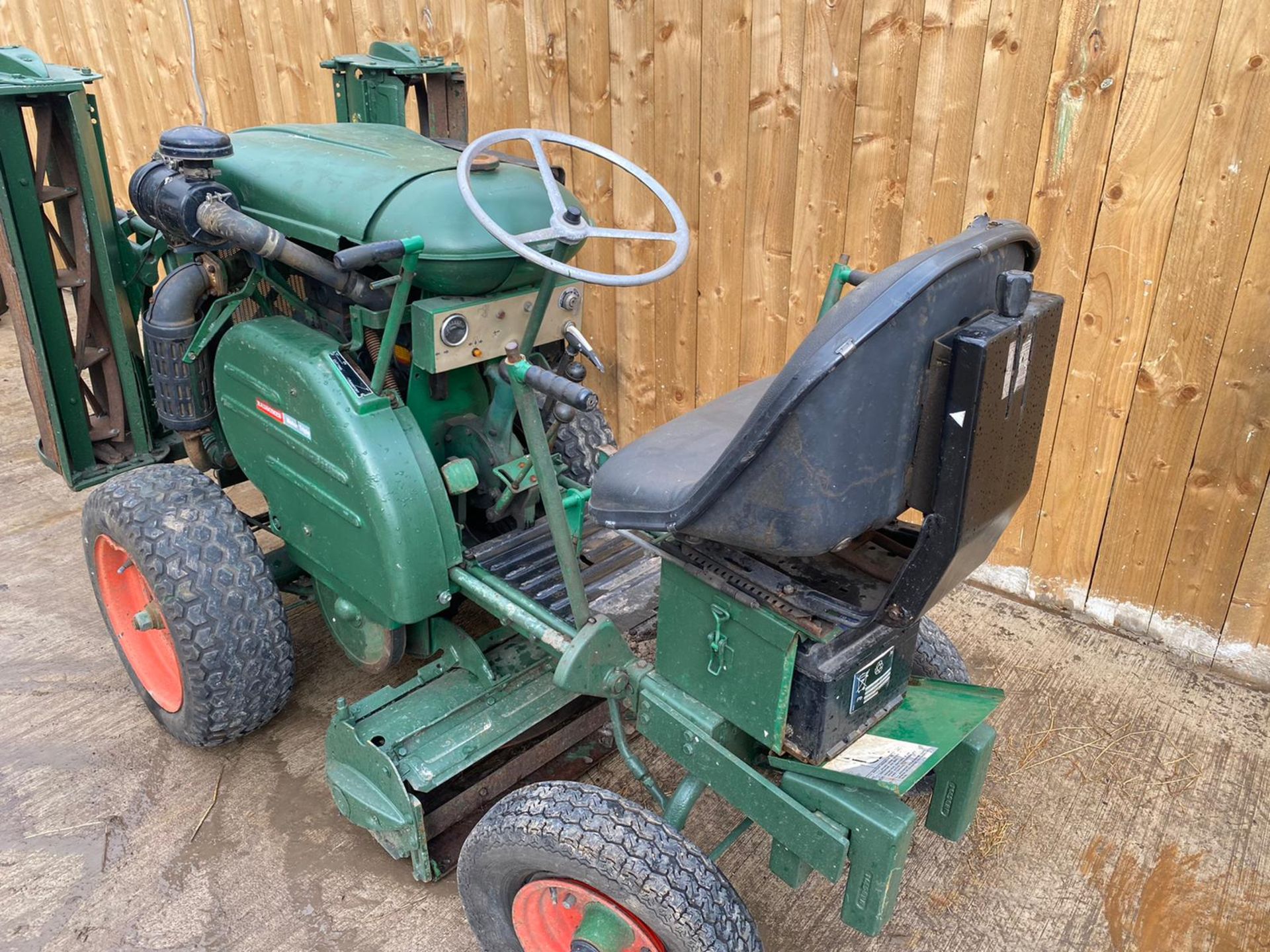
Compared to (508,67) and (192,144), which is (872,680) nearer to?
(192,144)

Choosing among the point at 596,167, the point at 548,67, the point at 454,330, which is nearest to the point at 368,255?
the point at 454,330

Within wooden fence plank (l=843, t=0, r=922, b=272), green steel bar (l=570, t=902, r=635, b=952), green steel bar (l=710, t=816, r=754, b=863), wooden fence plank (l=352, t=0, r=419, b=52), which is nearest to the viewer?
green steel bar (l=570, t=902, r=635, b=952)

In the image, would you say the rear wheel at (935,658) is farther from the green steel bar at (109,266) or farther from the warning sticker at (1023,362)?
the green steel bar at (109,266)

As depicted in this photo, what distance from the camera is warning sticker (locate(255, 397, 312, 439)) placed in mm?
2389

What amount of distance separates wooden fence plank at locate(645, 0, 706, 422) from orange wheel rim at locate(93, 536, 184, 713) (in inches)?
80.0

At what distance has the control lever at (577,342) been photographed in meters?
2.41

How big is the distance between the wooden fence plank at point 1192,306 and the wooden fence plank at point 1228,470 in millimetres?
28

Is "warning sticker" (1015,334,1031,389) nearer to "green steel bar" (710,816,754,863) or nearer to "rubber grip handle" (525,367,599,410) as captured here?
"rubber grip handle" (525,367,599,410)

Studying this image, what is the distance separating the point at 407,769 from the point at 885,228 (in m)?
2.19

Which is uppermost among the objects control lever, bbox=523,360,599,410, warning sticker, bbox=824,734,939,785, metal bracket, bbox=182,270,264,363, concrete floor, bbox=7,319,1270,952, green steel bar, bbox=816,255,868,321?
green steel bar, bbox=816,255,868,321

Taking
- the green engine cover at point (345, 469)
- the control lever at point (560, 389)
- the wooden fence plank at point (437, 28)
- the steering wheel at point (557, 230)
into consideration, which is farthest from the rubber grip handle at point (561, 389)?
the wooden fence plank at point (437, 28)

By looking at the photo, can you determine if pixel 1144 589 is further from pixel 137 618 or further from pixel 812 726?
pixel 137 618

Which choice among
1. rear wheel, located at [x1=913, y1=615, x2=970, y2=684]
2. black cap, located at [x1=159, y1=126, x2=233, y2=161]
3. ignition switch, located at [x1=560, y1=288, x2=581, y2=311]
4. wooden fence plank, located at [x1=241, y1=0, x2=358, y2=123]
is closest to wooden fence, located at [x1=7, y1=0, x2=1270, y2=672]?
wooden fence plank, located at [x1=241, y1=0, x2=358, y2=123]

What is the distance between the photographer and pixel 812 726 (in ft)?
5.95
